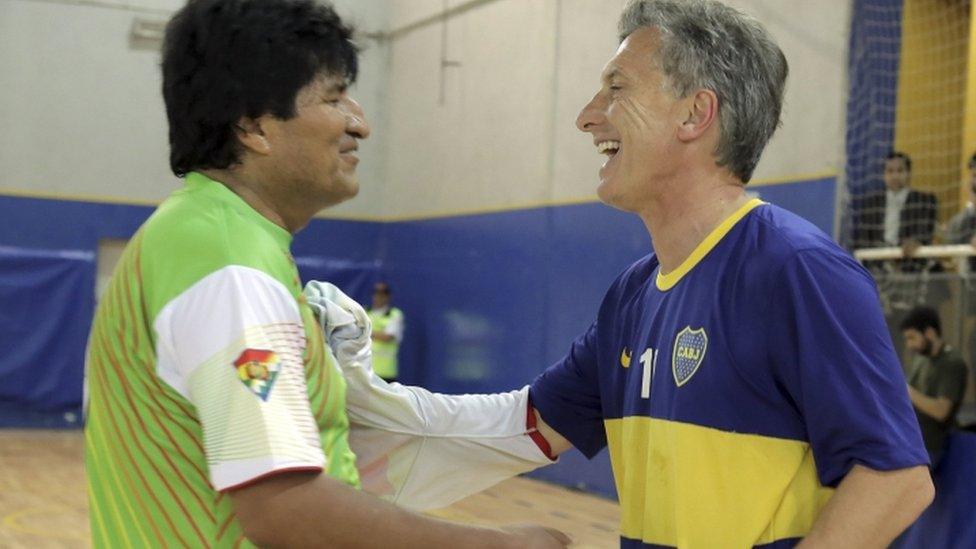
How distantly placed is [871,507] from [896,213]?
5.96m

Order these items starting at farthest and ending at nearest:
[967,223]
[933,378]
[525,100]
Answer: [525,100]
[967,223]
[933,378]

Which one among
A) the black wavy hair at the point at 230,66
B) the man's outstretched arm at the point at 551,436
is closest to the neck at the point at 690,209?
the man's outstretched arm at the point at 551,436

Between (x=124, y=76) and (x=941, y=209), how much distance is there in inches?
340

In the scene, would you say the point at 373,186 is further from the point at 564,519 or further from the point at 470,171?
the point at 564,519

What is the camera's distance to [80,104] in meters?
12.8

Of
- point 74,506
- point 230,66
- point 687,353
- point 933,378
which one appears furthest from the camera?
point 74,506

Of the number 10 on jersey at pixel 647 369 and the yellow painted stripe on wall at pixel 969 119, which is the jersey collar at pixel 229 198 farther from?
the yellow painted stripe on wall at pixel 969 119

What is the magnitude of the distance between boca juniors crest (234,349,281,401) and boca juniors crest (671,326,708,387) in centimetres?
69

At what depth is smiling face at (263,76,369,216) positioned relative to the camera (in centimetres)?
175

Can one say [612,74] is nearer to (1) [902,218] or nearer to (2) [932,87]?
(1) [902,218]

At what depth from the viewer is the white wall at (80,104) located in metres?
12.6

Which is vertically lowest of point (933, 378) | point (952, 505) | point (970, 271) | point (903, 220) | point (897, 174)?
point (952, 505)

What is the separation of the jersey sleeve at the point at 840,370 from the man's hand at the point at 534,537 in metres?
0.39

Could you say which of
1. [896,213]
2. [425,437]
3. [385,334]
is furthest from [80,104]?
[425,437]
